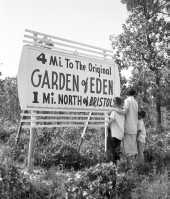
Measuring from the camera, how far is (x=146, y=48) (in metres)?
17.7

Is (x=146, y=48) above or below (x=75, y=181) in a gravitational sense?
above

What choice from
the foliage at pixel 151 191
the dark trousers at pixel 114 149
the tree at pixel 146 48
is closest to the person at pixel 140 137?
the dark trousers at pixel 114 149

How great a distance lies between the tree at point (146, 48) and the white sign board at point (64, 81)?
35.8 feet

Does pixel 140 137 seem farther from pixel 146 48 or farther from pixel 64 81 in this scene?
pixel 146 48

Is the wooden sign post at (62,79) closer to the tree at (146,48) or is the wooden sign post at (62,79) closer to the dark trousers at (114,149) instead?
the dark trousers at (114,149)

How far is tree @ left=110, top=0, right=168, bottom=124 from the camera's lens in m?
17.1

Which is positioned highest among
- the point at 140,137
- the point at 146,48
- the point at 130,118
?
the point at 146,48

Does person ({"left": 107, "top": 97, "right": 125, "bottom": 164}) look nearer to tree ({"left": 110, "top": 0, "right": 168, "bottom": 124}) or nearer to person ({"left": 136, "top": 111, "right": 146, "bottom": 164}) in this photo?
person ({"left": 136, "top": 111, "right": 146, "bottom": 164})

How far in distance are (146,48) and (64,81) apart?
519 inches

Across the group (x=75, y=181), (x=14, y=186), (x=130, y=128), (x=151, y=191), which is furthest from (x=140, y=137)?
(x=14, y=186)

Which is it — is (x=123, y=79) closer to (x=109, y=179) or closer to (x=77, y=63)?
(x=77, y=63)

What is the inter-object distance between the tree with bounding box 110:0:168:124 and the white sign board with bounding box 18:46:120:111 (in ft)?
35.8

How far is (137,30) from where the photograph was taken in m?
18.0

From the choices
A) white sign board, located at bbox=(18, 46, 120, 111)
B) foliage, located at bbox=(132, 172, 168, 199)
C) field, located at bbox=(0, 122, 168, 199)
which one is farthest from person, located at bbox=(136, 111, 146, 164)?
foliage, located at bbox=(132, 172, 168, 199)
